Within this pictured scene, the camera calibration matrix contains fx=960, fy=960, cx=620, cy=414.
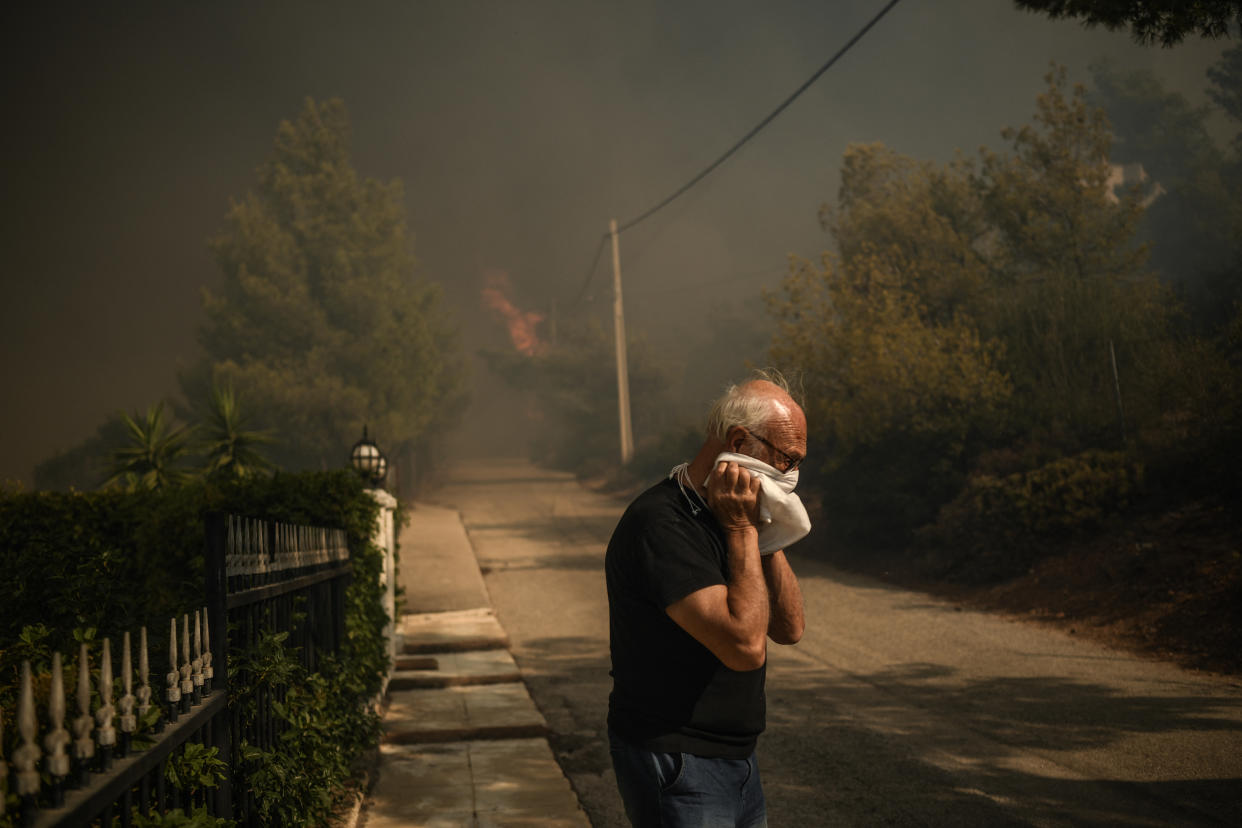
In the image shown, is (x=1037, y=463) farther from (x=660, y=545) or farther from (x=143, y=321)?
(x=143, y=321)

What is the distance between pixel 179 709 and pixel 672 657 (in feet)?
4.42

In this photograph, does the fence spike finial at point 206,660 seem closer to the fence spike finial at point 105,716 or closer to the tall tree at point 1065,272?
the fence spike finial at point 105,716

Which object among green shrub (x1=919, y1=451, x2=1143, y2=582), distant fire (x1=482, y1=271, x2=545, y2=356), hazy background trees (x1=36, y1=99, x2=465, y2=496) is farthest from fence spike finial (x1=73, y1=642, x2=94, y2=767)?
distant fire (x1=482, y1=271, x2=545, y2=356)

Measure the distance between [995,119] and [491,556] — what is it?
7333cm

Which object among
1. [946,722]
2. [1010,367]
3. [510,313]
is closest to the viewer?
[946,722]

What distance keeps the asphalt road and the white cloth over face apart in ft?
11.6

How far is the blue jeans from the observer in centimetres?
237

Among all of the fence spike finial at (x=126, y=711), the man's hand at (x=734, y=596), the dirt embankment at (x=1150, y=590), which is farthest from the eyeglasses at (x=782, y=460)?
the dirt embankment at (x=1150, y=590)

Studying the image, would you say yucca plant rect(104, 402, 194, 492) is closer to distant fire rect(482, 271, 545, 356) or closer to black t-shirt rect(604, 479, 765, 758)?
black t-shirt rect(604, 479, 765, 758)

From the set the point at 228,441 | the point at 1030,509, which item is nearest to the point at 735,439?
the point at 1030,509

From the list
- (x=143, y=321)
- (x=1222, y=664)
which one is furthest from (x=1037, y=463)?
(x=143, y=321)

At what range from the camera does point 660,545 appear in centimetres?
235

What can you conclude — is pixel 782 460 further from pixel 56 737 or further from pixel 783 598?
pixel 56 737

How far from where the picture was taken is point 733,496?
7.73 ft
